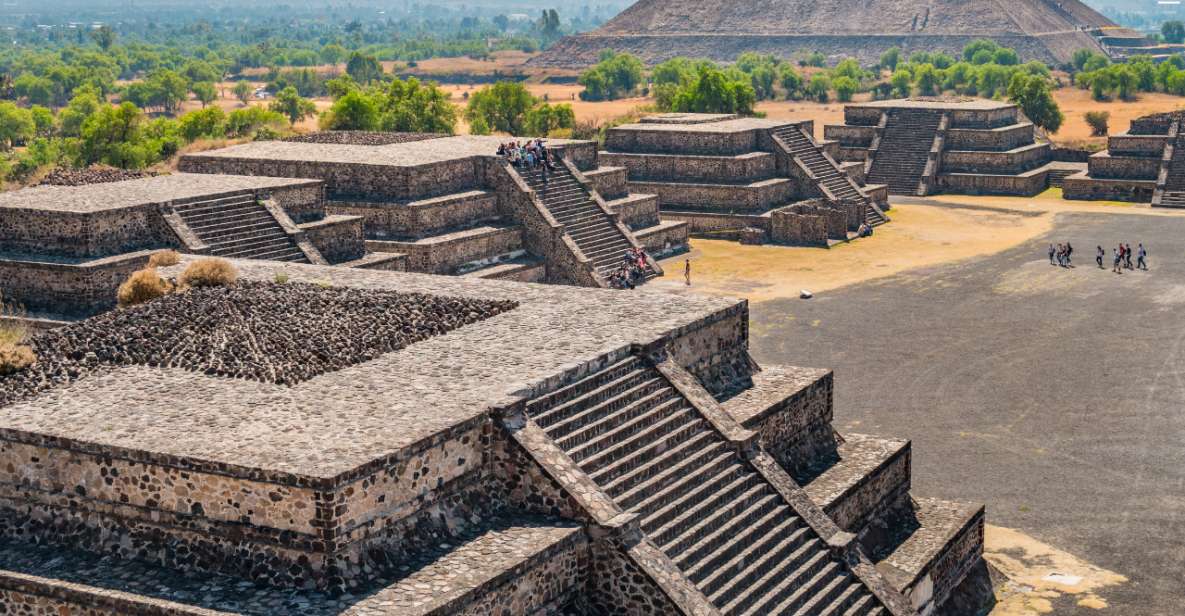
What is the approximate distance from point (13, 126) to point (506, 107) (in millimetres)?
37454

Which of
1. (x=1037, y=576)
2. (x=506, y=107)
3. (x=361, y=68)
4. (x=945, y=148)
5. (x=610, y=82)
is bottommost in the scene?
(x=361, y=68)

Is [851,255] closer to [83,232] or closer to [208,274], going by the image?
[83,232]

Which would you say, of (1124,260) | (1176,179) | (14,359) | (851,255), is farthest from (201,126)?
(1176,179)

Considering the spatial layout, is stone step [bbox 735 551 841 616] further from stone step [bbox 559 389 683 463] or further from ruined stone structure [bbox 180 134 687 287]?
ruined stone structure [bbox 180 134 687 287]

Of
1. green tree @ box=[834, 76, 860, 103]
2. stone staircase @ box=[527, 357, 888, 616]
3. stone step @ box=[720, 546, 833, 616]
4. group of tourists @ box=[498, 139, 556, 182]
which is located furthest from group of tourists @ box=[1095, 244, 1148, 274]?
green tree @ box=[834, 76, 860, 103]

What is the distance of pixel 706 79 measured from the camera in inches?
3189

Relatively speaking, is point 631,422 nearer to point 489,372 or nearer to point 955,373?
point 489,372

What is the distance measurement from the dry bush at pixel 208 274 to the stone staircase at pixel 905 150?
49863 mm

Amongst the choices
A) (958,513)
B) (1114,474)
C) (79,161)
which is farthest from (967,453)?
(79,161)

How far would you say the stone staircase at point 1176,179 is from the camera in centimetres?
6638

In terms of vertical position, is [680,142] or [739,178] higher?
[680,142]

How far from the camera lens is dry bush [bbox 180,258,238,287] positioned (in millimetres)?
26797

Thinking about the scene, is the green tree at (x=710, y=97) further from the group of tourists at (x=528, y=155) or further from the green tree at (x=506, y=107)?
the group of tourists at (x=528, y=155)

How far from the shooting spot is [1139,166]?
69750 mm
